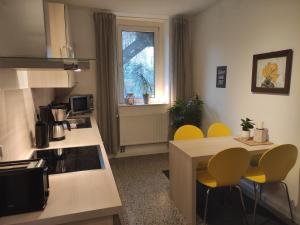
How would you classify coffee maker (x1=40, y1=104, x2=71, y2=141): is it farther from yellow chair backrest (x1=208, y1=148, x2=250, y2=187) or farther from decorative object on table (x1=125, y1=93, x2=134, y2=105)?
decorative object on table (x1=125, y1=93, x2=134, y2=105)

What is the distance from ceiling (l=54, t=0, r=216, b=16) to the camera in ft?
10.8

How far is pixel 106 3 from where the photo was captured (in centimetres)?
334

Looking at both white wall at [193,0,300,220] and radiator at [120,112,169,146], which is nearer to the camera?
white wall at [193,0,300,220]

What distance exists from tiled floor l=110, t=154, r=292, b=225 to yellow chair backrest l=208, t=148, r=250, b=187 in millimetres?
541

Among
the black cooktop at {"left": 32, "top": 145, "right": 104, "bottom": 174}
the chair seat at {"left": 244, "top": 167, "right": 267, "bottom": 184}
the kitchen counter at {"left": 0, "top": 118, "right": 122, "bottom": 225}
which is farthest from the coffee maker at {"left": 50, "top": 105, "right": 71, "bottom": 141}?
the chair seat at {"left": 244, "top": 167, "right": 267, "bottom": 184}

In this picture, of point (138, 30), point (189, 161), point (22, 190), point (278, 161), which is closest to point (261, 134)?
point (278, 161)

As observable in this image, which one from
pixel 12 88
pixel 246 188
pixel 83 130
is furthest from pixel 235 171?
pixel 12 88

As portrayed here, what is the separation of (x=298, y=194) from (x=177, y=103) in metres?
2.29

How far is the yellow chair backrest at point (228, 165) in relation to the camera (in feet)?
6.30

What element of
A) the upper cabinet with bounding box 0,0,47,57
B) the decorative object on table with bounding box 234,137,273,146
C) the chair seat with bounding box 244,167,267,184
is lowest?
the chair seat with bounding box 244,167,267,184

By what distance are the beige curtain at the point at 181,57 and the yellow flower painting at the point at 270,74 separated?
5.66ft

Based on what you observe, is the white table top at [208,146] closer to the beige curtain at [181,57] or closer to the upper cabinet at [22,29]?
the upper cabinet at [22,29]

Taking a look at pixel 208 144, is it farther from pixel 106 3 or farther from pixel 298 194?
pixel 106 3

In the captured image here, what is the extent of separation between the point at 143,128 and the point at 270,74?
7.75 feet
